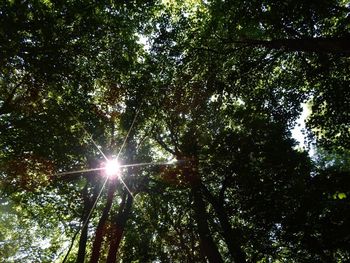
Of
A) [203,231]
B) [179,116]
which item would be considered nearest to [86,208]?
[203,231]

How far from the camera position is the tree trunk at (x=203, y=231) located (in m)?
17.4

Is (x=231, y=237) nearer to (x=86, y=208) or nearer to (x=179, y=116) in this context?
(x=179, y=116)

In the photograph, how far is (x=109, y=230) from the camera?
18500 millimetres

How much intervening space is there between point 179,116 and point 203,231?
7987 millimetres

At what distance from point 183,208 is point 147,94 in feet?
28.4

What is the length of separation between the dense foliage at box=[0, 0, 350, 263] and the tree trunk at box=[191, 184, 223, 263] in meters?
0.08

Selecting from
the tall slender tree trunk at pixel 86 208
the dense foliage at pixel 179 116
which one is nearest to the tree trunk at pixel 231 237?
the dense foliage at pixel 179 116

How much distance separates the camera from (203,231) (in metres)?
18.1

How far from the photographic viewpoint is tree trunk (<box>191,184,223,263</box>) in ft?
57.2

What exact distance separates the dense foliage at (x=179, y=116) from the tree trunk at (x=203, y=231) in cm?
8

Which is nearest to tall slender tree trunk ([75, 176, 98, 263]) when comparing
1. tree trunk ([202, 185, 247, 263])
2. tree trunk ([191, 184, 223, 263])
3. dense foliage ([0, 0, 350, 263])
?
dense foliage ([0, 0, 350, 263])

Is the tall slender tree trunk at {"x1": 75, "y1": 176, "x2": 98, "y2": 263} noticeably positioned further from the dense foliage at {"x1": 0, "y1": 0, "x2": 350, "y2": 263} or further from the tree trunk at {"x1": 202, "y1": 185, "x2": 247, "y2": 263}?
the tree trunk at {"x1": 202, "y1": 185, "x2": 247, "y2": 263}

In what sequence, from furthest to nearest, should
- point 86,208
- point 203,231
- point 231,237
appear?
1. point 86,208
2. point 203,231
3. point 231,237

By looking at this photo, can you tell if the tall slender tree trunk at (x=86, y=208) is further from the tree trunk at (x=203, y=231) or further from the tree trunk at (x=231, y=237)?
the tree trunk at (x=231, y=237)
